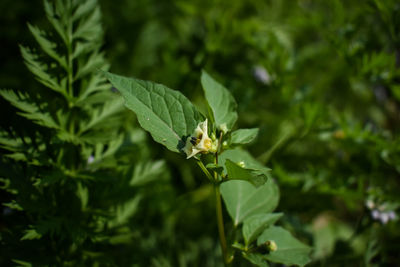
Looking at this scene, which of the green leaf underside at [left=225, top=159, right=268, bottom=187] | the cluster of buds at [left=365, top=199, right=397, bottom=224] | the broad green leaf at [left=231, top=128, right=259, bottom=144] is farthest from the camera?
the cluster of buds at [left=365, top=199, right=397, bottom=224]

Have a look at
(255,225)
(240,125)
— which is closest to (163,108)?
(255,225)

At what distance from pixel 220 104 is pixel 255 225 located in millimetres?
418

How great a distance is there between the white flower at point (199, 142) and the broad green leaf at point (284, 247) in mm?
448

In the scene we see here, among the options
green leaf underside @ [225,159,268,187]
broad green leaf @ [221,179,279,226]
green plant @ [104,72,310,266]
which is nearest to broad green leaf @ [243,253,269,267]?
green plant @ [104,72,310,266]

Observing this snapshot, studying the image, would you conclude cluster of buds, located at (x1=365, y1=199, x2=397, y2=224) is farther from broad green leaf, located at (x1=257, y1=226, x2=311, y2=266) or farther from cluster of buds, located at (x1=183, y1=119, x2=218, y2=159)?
cluster of buds, located at (x1=183, y1=119, x2=218, y2=159)

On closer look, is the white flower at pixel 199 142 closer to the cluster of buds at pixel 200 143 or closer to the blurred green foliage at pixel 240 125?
the cluster of buds at pixel 200 143

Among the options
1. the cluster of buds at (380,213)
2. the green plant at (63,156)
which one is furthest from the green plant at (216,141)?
the cluster of buds at (380,213)

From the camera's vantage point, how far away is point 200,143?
85 centimetres

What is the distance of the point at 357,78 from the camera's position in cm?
176

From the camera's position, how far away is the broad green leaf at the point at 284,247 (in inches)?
42.2

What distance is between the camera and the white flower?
0.85 m

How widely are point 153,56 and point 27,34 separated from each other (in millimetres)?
940

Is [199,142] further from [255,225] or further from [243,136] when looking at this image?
[255,225]

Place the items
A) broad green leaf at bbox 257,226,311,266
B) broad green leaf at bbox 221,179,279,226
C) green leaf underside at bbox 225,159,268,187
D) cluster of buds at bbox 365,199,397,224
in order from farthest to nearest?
cluster of buds at bbox 365,199,397,224, broad green leaf at bbox 221,179,279,226, broad green leaf at bbox 257,226,311,266, green leaf underside at bbox 225,159,268,187
